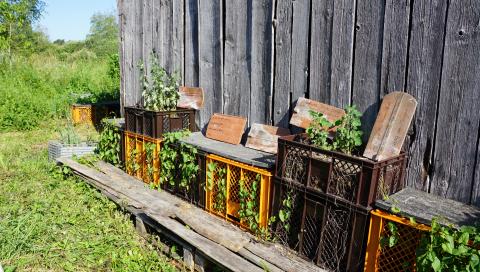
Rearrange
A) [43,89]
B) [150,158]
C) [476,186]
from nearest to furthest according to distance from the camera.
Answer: [476,186] → [150,158] → [43,89]

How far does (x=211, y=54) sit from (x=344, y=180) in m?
2.61

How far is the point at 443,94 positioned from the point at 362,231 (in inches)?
46.9

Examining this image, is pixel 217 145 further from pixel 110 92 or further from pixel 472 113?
pixel 110 92

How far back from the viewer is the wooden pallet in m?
3.12

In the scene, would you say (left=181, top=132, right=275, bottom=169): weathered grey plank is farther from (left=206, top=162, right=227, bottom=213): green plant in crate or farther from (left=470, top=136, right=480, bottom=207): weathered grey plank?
(left=470, top=136, right=480, bottom=207): weathered grey plank

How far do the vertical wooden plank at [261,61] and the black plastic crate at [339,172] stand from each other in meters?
0.98

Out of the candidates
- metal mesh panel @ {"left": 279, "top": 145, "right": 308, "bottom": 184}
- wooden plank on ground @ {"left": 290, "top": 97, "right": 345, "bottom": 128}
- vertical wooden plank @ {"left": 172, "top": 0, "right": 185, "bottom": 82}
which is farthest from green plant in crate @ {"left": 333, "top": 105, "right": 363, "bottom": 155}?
vertical wooden plank @ {"left": 172, "top": 0, "right": 185, "bottom": 82}

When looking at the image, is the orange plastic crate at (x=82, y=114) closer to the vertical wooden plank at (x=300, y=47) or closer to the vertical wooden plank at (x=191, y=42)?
the vertical wooden plank at (x=191, y=42)

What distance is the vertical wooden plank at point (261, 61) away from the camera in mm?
4102

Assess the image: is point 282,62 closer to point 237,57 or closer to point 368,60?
point 237,57

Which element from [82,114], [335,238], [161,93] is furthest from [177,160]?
[82,114]

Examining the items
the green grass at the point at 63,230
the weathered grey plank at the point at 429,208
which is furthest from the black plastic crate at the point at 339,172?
the green grass at the point at 63,230

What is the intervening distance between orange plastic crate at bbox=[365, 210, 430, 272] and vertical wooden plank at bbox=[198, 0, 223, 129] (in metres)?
2.61

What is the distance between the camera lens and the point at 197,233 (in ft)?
11.9
